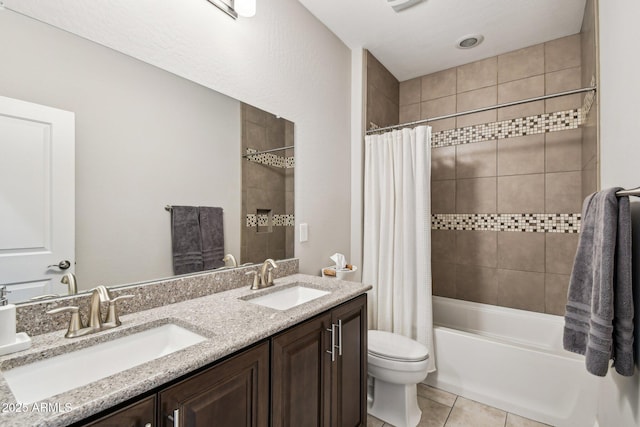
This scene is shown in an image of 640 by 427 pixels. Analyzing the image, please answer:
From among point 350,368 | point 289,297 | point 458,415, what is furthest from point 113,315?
point 458,415

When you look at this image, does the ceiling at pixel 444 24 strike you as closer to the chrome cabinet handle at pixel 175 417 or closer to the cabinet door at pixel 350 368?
the cabinet door at pixel 350 368

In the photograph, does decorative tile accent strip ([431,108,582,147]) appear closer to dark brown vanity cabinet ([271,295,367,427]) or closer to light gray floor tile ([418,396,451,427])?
dark brown vanity cabinet ([271,295,367,427])

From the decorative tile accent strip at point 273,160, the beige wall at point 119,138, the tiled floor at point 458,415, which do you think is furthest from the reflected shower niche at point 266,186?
the tiled floor at point 458,415

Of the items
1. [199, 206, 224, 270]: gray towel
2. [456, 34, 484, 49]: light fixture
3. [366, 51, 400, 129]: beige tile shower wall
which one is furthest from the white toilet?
[456, 34, 484, 49]: light fixture

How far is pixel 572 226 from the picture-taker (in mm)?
2316

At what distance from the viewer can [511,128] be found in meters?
2.57

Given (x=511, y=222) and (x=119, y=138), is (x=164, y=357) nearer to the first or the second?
(x=119, y=138)

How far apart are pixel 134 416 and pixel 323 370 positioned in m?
0.78

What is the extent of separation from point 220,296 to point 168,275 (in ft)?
A: 0.79

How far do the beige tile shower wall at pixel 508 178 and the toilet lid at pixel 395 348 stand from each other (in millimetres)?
1150

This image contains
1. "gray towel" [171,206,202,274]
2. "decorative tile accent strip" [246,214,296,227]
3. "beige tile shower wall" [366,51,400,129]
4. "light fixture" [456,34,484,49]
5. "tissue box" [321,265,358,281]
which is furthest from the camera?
"beige tile shower wall" [366,51,400,129]

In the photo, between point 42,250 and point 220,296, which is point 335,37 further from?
point 42,250

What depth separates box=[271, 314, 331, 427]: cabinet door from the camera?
1020 millimetres

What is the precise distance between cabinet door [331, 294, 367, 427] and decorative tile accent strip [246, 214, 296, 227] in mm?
642
